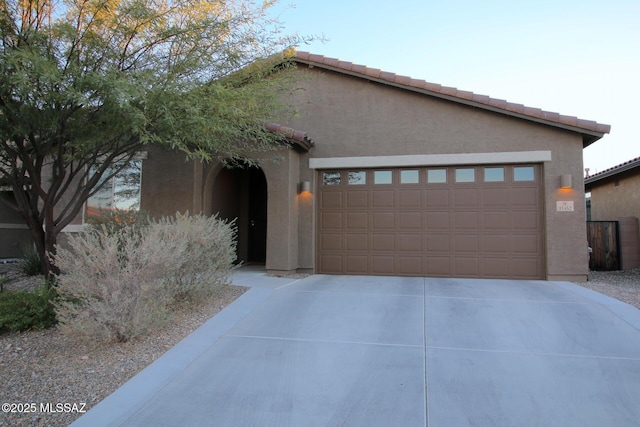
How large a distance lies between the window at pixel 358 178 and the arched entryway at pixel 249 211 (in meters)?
3.05

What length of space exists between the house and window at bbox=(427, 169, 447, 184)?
6.22 metres

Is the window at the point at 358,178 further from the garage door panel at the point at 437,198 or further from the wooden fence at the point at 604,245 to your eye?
the wooden fence at the point at 604,245

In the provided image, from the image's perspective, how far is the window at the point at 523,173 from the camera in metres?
9.30

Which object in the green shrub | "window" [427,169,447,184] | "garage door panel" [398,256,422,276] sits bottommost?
the green shrub

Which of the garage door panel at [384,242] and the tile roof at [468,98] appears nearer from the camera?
the tile roof at [468,98]

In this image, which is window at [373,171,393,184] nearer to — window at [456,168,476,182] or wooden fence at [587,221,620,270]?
window at [456,168,476,182]

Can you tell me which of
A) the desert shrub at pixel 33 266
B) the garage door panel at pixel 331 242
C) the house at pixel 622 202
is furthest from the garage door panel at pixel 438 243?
the desert shrub at pixel 33 266

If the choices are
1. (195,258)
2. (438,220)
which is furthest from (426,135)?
(195,258)

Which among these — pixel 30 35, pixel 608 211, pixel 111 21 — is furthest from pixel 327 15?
pixel 608 211

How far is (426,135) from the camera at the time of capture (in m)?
9.69

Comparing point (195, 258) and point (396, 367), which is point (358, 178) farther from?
point (396, 367)

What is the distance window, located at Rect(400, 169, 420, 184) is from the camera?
9.78 m

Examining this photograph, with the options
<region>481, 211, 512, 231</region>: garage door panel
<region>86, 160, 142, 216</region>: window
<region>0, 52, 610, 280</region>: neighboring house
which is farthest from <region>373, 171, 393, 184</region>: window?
<region>86, 160, 142, 216</region>: window

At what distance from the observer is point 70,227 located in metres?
11.0
